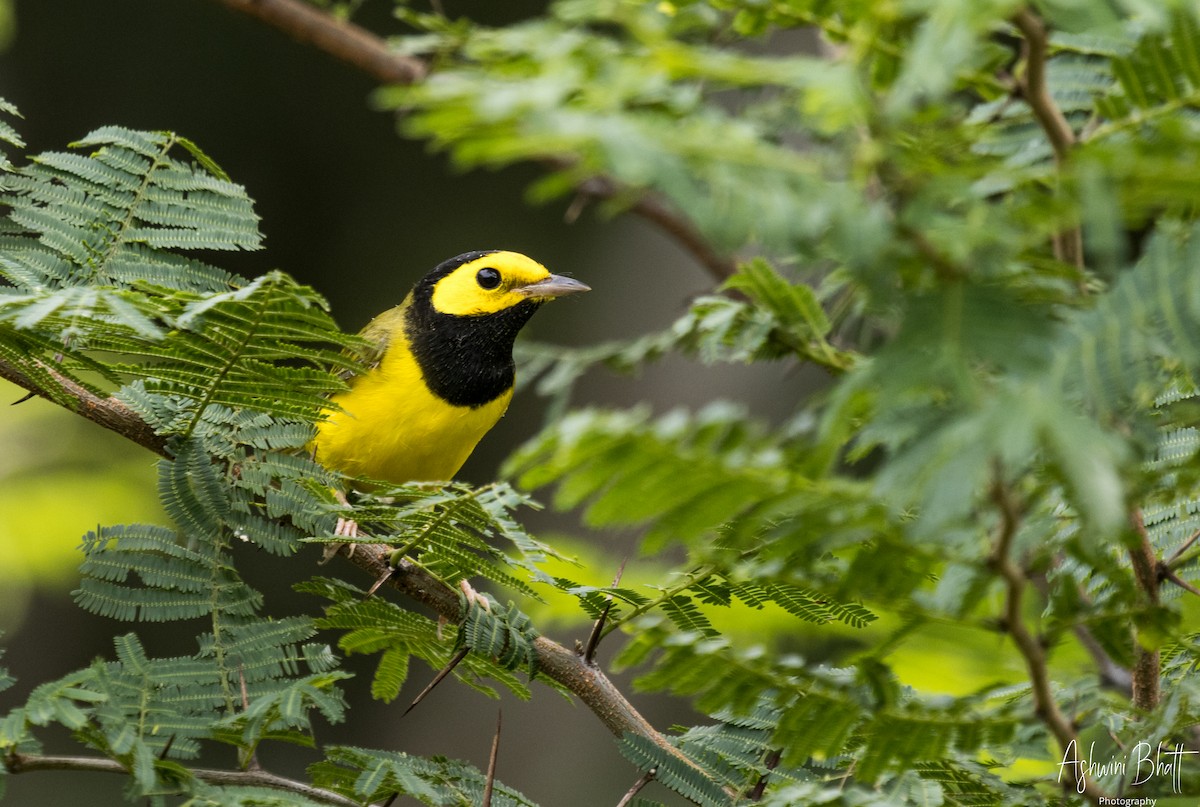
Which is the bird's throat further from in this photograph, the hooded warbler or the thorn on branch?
the thorn on branch

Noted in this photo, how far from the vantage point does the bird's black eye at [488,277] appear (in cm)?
428

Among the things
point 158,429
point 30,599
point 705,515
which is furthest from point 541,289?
point 30,599

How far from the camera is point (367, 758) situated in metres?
1.83

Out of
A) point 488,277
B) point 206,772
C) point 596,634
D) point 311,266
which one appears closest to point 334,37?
point 488,277

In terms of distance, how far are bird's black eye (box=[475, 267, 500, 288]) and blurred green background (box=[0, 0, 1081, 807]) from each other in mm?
2112

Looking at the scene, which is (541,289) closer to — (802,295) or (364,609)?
(364,609)

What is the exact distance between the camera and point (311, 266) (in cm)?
862

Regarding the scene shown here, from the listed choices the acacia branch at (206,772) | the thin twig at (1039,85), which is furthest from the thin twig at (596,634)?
the thin twig at (1039,85)

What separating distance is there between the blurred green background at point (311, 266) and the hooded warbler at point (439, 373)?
2079 millimetres

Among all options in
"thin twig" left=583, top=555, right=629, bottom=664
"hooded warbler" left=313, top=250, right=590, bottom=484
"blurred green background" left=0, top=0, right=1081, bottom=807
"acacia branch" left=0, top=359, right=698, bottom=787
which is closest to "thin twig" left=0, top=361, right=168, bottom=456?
"acacia branch" left=0, top=359, right=698, bottom=787

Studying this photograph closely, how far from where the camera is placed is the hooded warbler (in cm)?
372

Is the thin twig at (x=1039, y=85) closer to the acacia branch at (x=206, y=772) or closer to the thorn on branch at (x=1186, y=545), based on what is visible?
the thorn on branch at (x=1186, y=545)

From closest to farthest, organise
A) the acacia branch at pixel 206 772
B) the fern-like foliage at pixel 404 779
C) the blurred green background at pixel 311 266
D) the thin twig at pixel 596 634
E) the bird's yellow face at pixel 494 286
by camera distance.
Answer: the acacia branch at pixel 206 772, the fern-like foliage at pixel 404 779, the thin twig at pixel 596 634, the bird's yellow face at pixel 494 286, the blurred green background at pixel 311 266

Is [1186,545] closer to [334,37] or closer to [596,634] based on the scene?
[596,634]
